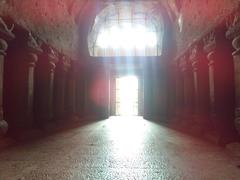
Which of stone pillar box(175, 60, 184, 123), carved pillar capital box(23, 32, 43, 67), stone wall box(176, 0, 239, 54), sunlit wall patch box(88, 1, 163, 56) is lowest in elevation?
stone pillar box(175, 60, 184, 123)

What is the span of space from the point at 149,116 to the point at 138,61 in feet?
7.25

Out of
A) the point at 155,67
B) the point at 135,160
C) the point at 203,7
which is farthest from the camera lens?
the point at 155,67

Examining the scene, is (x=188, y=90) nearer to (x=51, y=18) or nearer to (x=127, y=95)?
(x=51, y=18)

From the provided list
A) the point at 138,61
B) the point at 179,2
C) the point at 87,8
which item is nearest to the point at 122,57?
the point at 138,61

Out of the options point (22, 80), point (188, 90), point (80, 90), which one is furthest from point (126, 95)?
point (22, 80)

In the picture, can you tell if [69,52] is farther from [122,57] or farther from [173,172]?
[173,172]

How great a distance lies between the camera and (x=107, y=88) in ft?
35.4

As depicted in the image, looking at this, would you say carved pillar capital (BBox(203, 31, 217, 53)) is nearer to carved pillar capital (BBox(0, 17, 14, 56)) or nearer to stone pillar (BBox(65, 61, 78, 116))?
carved pillar capital (BBox(0, 17, 14, 56))

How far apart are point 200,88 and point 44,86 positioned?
347 cm

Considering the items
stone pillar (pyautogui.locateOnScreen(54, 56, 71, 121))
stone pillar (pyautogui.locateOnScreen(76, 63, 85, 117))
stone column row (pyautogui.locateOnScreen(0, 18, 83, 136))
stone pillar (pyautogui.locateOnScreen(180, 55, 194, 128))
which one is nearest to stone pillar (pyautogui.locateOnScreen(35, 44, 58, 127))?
stone column row (pyautogui.locateOnScreen(0, 18, 83, 136))

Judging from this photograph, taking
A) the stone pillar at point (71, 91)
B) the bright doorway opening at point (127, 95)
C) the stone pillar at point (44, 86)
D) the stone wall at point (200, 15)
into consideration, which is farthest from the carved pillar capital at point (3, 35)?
the bright doorway opening at point (127, 95)

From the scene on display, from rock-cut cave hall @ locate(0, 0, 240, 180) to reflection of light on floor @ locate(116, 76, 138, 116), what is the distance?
83 centimetres

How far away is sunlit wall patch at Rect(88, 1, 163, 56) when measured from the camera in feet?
36.7

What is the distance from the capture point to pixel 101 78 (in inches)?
418
